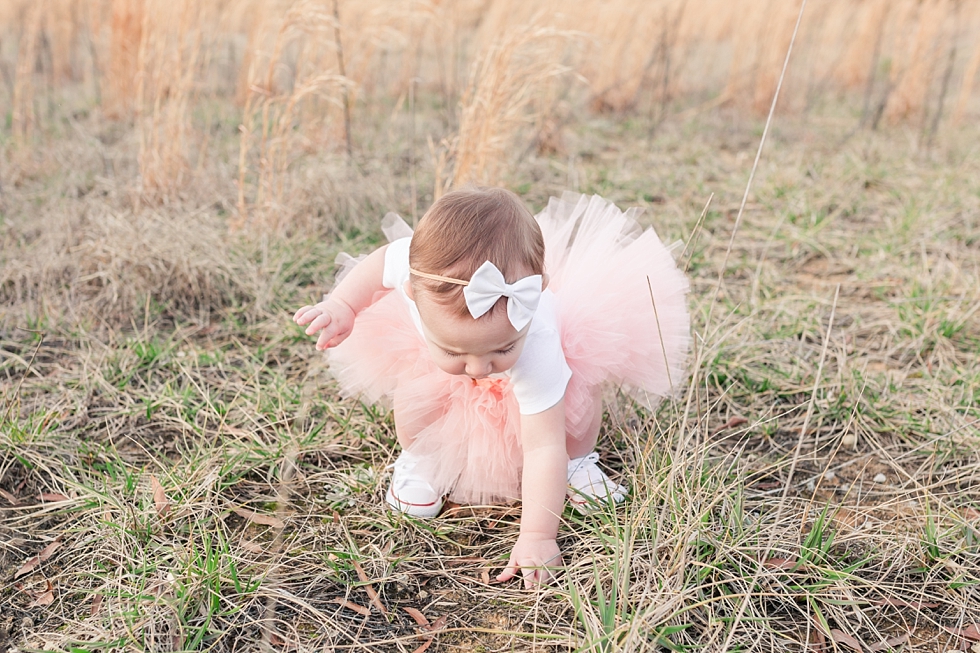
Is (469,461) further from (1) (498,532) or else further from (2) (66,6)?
(2) (66,6)

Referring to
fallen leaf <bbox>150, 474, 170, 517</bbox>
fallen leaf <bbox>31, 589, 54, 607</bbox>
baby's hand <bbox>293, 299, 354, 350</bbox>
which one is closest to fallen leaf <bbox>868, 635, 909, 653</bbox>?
baby's hand <bbox>293, 299, 354, 350</bbox>

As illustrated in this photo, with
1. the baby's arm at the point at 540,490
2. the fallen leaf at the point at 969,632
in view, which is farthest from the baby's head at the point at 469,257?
the fallen leaf at the point at 969,632

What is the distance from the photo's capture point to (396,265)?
1.67 m

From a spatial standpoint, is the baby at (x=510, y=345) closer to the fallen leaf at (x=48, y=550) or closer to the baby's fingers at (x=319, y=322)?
the baby's fingers at (x=319, y=322)

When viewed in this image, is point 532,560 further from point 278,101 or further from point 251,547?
point 278,101

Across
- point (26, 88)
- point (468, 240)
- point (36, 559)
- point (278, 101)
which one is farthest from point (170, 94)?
point (468, 240)

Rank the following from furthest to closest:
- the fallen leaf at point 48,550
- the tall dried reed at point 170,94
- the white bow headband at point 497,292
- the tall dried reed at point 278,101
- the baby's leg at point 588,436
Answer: the tall dried reed at point 170,94 < the tall dried reed at point 278,101 < the baby's leg at point 588,436 < the fallen leaf at point 48,550 < the white bow headband at point 497,292

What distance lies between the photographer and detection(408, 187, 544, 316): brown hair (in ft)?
4.37

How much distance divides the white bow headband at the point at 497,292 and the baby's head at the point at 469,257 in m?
0.02

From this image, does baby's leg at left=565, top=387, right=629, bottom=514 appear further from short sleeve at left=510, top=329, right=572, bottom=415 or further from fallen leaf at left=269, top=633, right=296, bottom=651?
fallen leaf at left=269, top=633, right=296, bottom=651

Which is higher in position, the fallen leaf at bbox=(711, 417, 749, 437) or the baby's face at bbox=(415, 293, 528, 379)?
the baby's face at bbox=(415, 293, 528, 379)

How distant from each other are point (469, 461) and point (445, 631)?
0.36 m

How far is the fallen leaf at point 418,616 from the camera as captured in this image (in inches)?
58.9

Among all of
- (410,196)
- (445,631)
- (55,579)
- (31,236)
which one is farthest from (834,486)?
(31,236)
